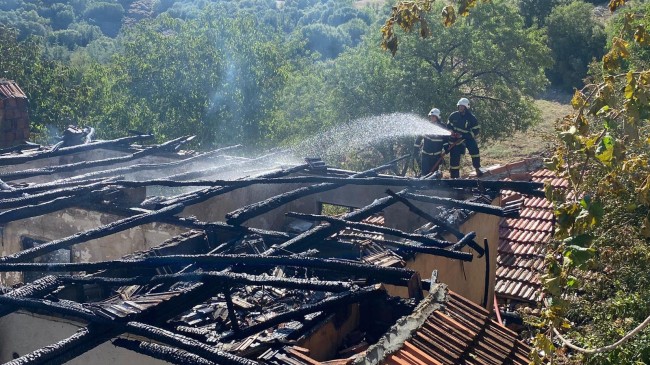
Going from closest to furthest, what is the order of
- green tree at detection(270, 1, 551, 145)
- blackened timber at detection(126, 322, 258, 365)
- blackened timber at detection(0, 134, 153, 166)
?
1. blackened timber at detection(126, 322, 258, 365)
2. blackened timber at detection(0, 134, 153, 166)
3. green tree at detection(270, 1, 551, 145)

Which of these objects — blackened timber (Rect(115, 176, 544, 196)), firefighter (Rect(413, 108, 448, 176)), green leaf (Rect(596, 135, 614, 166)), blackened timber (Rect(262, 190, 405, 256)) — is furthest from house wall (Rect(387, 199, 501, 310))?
green leaf (Rect(596, 135, 614, 166))

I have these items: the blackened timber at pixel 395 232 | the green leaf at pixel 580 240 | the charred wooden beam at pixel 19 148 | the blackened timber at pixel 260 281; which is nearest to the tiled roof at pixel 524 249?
the blackened timber at pixel 395 232

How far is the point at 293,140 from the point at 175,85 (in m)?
4.86

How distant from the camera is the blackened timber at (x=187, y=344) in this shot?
18.1 feet

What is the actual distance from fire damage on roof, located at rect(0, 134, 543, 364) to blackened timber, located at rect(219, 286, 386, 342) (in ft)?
0.04

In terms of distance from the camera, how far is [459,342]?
613cm

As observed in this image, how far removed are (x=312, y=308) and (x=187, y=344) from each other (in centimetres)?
123

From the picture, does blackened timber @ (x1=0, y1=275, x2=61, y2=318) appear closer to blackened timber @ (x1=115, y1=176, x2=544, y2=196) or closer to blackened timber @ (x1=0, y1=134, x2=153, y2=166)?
blackened timber @ (x1=115, y1=176, x2=544, y2=196)

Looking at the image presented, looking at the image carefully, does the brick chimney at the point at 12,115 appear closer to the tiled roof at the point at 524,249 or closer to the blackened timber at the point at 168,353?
the tiled roof at the point at 524,249

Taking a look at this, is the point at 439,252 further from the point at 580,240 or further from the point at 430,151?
the point at 430,151

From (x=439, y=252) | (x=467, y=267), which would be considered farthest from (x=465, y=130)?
(x=439, y=252)

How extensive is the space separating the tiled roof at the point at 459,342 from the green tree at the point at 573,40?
3306cm

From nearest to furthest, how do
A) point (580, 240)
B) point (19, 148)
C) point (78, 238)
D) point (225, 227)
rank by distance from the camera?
point (580, 240)
point (78, 238)
point (225, 227)
point (19, 148)

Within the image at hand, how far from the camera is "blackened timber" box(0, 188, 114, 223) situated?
29.7 ft
